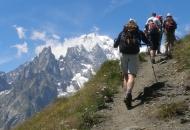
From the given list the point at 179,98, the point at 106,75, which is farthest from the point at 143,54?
the point at 179,98

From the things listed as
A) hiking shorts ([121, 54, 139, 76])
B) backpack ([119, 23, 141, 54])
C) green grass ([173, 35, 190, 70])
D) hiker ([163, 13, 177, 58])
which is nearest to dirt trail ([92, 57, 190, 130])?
green grass ([173, 35, 190, 70])

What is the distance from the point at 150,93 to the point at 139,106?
1217mm

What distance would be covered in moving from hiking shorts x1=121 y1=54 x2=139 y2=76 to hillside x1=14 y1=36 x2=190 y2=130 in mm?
877

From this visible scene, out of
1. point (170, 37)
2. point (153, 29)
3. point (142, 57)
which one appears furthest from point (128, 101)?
point (142, 57)

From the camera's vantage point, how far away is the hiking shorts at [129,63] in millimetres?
16950

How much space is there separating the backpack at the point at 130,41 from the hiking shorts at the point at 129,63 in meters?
0.13

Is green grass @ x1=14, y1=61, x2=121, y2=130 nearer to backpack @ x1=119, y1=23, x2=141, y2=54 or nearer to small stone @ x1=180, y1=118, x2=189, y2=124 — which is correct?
backpack @ x1=119, y1=23, x2=141, y2=54

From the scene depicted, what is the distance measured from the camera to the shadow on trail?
1651 centimetres

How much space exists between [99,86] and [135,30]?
3737mm

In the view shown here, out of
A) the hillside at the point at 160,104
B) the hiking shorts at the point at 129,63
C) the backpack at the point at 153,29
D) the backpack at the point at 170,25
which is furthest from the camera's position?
the backpack at the point at 170,25

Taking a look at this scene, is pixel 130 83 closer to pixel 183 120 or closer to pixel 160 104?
pixel 160 104

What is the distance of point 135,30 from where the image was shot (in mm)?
17094

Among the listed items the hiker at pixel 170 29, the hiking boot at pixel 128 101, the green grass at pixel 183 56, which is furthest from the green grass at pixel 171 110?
the hiker at pixel 170 29

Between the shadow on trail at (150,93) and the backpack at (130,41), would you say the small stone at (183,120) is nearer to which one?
the shadow on trail at (150,93)
